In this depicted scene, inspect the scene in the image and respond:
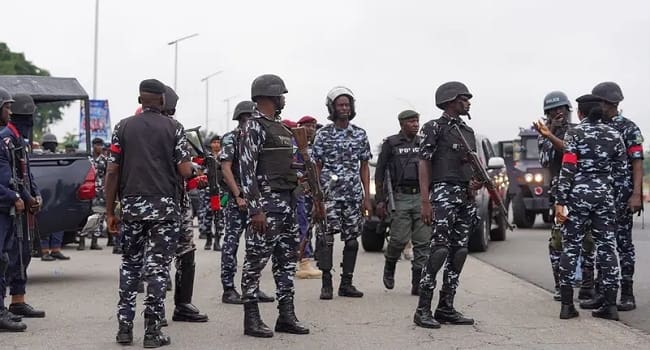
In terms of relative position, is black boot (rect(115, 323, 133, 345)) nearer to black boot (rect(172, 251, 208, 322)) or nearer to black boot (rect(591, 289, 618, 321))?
black boot (rect(172, 251, 208, 322))

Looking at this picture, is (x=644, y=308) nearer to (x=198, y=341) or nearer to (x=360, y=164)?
(x=360, y=164)

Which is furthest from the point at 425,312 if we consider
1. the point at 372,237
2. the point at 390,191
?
the point at 372,237

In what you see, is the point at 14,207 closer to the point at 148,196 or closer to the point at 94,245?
the point at 148,196

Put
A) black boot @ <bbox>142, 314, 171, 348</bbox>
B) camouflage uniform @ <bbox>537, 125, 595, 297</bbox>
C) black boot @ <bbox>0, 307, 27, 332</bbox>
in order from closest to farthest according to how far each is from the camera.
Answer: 1. black boot @ <bbox>142, 314, 171, 348</bbox>
2. black boot @ <bbox>0, 307, 27, 332</bbox>
3. camouflage uniform @ <bbox>537, 125, 595, 297</bbox>

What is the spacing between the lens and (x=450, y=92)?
778 cm

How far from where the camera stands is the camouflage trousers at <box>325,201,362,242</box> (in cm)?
936

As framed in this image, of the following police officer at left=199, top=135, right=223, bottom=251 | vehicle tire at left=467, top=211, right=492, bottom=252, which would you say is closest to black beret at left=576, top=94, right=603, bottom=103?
vehicle tire at left=467, top=211, right=492, bottom=252

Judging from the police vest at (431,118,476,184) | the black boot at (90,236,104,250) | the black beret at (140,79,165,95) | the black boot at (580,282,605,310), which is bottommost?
the black boot at (580,282,605,310)

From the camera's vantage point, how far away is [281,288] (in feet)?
24.3

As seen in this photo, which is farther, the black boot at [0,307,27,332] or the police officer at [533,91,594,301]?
the police officer at [533,91,594,301]

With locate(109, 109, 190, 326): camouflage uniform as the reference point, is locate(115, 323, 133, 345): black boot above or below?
below

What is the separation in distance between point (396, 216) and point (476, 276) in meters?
1.91

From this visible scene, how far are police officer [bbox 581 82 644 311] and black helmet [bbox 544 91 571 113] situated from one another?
52 cm

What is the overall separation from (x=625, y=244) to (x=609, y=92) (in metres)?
1.39
